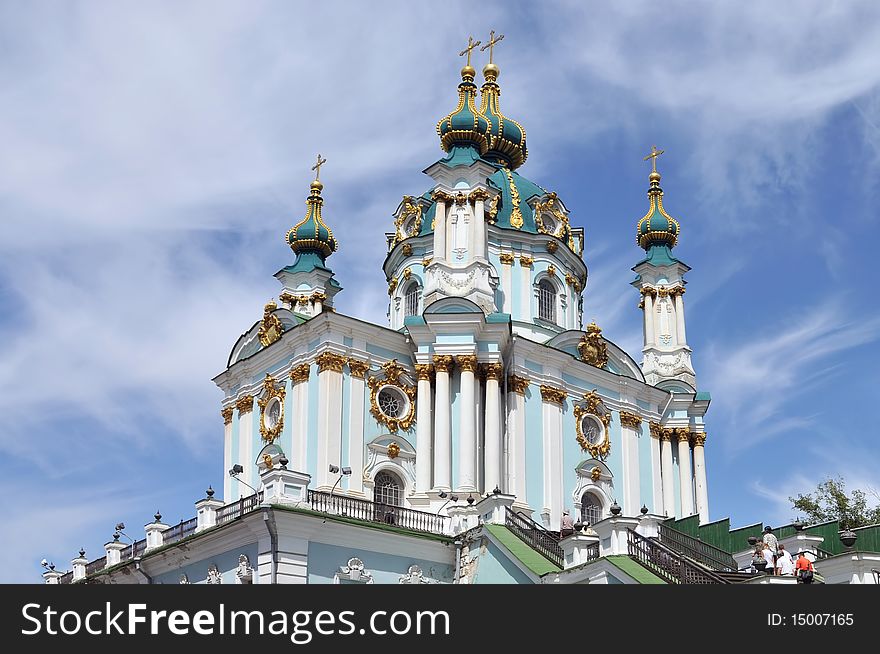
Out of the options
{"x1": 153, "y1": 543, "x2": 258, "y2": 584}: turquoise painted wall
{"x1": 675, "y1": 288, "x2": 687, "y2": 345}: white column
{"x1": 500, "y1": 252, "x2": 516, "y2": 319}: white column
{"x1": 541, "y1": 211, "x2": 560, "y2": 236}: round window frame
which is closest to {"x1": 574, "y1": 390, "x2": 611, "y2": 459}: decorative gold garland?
{"x1": 500, "y1": 252, "x2": 516, "y2": 319}: white column

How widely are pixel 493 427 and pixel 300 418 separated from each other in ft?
16.8

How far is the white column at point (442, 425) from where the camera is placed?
29016 millimetres

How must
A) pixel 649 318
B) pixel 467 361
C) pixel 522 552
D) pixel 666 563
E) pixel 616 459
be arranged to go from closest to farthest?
pixel 666 563, pixel 522 552, pixel 467 361, pixel 616 459, pixel 649 318

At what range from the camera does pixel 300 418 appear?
29906 mm

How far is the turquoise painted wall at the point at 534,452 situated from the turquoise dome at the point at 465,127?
755 cm

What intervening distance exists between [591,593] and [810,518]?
26222 millimetres

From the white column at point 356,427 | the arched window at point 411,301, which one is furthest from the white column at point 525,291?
the white column at point 356,427

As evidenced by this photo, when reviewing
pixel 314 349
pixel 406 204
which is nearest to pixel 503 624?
pixel 314 349

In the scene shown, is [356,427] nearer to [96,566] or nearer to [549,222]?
[96,566]

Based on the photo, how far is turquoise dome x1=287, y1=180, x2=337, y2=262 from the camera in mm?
39719

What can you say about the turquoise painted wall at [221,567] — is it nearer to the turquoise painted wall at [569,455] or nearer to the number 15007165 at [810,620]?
the turquoise painted wall at [569,455]

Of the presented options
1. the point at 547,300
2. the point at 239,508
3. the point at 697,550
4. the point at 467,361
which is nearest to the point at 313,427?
the point at 467,361

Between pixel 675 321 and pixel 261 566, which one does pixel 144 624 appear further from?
pixel 675 321

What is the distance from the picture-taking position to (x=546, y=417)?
106 ft
